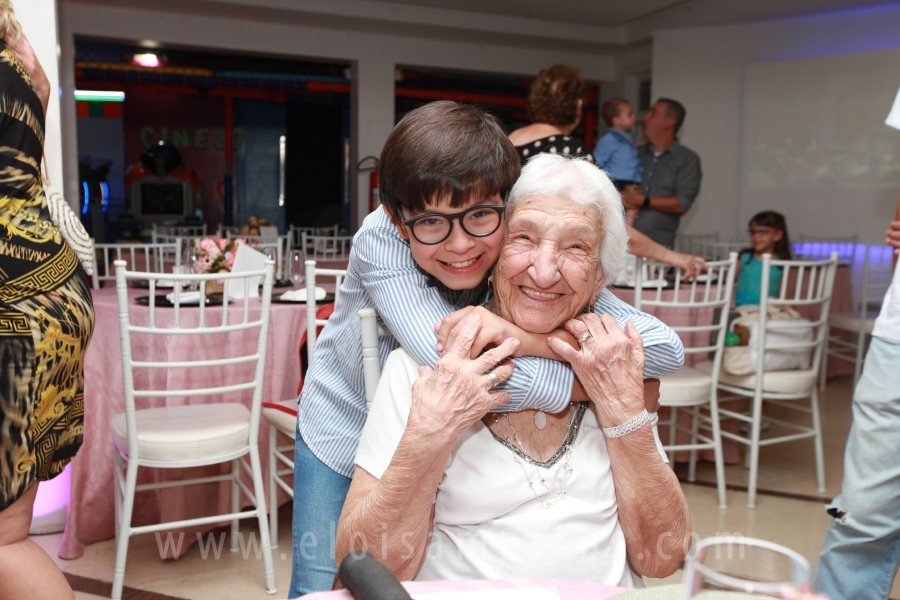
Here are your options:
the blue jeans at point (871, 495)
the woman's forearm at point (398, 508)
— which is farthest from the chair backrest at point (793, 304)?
the woman's forearm at point (398, 508)

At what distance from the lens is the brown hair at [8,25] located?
5.97 ft

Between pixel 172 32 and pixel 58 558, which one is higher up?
pixel 172 32

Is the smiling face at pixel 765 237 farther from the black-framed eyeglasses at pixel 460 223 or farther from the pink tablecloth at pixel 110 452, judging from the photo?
the black-framed eyeglasses at pixel 460 223

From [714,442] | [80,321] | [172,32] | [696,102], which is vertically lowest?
[714,442]

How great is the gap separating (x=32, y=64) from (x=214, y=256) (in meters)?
1.37

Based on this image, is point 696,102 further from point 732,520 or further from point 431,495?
point 431,495

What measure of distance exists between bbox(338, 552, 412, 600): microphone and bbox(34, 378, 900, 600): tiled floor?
80.7 inches

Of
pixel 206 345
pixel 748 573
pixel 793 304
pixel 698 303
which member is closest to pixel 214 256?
pixel 206 345

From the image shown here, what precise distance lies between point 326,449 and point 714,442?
2539 mm

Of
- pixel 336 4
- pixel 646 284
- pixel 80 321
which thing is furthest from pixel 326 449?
pixel 336 4

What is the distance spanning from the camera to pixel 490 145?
1.22 m

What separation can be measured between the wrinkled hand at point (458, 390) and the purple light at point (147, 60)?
10.0 m

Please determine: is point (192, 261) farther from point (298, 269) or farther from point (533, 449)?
point (533, 449)

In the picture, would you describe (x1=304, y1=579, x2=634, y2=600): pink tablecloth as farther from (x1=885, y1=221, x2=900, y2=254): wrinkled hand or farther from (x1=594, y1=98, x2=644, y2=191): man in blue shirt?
(x1=594, y1=98, x2=644, y2=191): man in blue shirt
